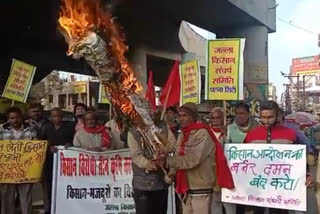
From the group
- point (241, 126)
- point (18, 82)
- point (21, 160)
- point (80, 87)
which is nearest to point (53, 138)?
point (21, 160)

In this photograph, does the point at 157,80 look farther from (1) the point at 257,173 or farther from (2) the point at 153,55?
(1) the point at 257,173

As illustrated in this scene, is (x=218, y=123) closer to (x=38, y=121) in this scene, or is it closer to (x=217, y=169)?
(x=217, y=169)

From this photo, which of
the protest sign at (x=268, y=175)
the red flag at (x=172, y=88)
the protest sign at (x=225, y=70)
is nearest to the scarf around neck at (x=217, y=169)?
the protest sign at (x=268, y=175)

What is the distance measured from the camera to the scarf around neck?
5.64 metres

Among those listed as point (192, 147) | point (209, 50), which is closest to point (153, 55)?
point (209, 50)

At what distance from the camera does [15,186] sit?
786 centimetres

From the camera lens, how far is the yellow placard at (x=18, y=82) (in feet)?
32.1

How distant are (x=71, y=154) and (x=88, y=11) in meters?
2.00

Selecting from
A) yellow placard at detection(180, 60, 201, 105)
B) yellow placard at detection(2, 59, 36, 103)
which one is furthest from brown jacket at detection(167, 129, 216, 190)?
yellow placard at detection(2, 59, 36, 103)

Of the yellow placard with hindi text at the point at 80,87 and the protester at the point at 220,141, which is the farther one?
the yellow placard with hindi text at the point at 80,87

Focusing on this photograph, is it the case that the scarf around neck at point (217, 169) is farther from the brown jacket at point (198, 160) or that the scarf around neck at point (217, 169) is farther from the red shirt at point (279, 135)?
the red shirt at point (279, 135)

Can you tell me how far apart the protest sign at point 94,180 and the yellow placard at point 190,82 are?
2.02 m

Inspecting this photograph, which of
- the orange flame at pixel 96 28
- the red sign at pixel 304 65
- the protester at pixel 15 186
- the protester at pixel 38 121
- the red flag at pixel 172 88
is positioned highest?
the red sign at pixel 304 65

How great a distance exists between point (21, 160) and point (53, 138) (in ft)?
1.87
